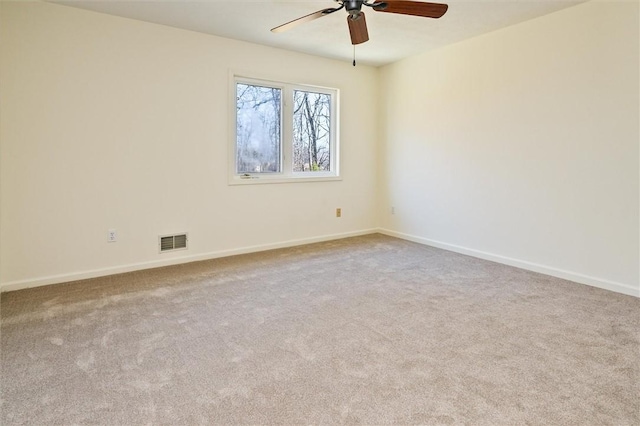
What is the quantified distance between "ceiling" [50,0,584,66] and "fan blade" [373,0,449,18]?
800 millimetres

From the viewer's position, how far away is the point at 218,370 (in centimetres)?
199

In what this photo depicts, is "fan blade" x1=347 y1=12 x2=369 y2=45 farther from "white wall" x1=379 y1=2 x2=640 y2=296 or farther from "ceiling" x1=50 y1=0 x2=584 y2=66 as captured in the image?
"white wall" x1=379 y1=2 x2=640 y2=296

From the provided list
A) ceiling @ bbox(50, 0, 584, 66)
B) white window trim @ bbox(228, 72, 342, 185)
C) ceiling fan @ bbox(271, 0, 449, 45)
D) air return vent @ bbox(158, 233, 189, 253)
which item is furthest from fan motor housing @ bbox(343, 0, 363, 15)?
air return vent @ bbox(158, 233, 189, 253)

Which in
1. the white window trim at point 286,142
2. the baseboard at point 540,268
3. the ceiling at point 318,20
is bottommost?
the baseboard at point 540,268

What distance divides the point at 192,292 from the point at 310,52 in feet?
10.4

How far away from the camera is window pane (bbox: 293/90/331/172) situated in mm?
4902

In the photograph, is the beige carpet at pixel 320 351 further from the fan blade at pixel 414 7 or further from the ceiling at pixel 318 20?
the ceiling at pixel 318 20

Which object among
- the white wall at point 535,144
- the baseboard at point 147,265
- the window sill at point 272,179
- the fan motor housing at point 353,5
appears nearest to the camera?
the fan motor housing at point 353,5

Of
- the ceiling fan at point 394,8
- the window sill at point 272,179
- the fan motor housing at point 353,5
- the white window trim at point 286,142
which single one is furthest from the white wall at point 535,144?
the fan motor housing at point 353,5

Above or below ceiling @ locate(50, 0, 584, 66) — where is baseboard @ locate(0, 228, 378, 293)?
below

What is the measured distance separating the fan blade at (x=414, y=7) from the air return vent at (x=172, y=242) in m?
2.89

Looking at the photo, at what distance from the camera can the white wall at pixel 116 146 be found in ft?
10.3

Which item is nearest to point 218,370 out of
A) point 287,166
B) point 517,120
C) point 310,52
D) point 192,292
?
point 192,292

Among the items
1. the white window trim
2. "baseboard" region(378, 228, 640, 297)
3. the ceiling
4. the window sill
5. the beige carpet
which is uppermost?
the ceiling
